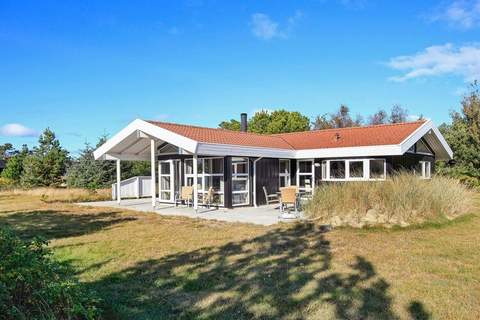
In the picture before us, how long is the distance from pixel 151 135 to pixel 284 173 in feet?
22.7

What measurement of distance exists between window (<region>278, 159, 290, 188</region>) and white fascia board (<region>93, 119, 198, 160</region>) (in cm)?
616

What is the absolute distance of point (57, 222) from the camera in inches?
499

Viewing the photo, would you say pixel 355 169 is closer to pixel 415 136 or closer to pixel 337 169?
pixel 337 169

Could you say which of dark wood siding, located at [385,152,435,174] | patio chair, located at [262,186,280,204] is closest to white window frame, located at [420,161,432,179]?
dark wood siding, located at [385,152,435,174]

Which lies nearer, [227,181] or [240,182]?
[227,181]

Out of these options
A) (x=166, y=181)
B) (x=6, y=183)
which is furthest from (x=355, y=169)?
(x=6, y=183)

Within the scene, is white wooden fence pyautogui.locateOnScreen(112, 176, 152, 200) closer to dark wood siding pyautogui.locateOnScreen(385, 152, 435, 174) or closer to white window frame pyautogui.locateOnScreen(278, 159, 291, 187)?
white window frame pyautogui.locateOnScreen(278, 159, 291, 187)

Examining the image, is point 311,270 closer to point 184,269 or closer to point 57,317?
point 184,269

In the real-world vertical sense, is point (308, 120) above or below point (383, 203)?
above

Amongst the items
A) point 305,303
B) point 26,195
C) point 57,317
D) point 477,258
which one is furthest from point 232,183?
point 26,195

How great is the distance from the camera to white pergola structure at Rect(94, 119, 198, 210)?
14961mm

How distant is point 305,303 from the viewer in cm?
506

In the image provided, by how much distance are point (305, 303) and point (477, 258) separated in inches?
170

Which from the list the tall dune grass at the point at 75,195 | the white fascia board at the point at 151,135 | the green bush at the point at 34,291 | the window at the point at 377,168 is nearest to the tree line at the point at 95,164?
the tall dune grass at the point at 75,195
